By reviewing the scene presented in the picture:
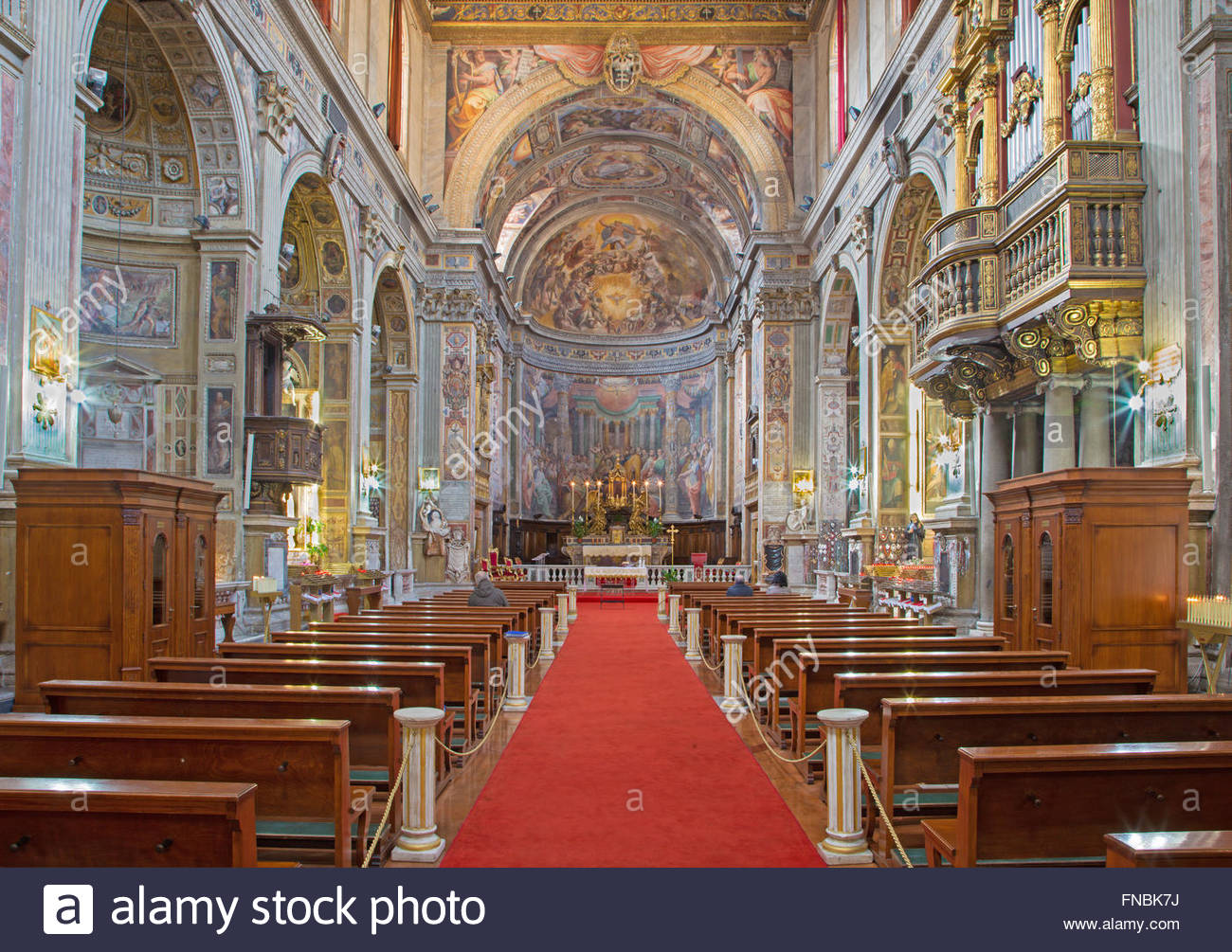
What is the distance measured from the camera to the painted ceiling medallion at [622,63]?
25016 millimetres

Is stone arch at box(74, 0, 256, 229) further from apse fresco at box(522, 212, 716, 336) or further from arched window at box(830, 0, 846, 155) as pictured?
apse fresco at box(522, 212, 716, 336)

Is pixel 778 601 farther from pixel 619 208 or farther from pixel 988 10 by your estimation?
pixel 619 208

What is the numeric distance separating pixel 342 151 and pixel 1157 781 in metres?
16.6

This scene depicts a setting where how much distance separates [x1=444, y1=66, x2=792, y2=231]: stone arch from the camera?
2558 centimetres

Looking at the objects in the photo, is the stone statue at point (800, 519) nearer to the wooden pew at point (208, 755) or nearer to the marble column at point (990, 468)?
the marble column at point (990, 468)

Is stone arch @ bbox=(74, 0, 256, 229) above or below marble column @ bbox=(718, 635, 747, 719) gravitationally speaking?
above

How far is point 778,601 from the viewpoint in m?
13.7

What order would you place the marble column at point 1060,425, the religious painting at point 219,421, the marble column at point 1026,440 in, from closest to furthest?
the marble column at point 1060,425 → the marble column at point 1026,440 → the religious painting at point 219,421

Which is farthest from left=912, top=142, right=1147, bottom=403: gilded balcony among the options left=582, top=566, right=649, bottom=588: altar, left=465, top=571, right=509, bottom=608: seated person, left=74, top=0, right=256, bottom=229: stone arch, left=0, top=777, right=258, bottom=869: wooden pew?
left=582, top=566, right=649, bottom=588: altar

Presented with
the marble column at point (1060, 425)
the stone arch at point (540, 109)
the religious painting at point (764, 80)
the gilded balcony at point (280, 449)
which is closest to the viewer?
the marble column at point (1060, 425)

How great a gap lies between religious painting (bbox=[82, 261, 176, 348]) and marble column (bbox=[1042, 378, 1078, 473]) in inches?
435

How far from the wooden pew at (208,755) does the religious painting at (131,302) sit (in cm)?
950

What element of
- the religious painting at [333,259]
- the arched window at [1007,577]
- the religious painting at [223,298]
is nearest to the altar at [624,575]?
the religious painting at [333,259]

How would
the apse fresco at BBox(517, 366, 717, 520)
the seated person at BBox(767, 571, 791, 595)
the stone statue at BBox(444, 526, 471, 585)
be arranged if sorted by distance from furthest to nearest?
the apse fresco at BBox(517, 366, 717, 520)
the stone statue at BBox(444, 526, 471, 585)
the seated person at BBox(767, 571, 791, 595)
